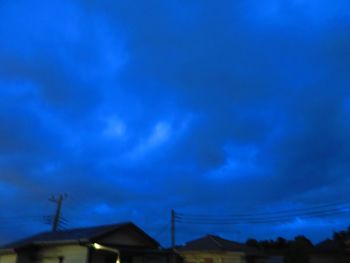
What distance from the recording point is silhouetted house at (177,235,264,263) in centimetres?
3434

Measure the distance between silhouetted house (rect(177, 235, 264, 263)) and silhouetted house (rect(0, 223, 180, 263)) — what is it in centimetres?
736

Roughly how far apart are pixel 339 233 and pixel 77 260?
4942cm

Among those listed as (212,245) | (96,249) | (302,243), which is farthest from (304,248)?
(96,249)

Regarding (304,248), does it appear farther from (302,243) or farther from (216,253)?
(216,253)

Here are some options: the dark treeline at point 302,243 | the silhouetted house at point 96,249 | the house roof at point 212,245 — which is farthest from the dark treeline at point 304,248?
the silhouetted house at point 96,249

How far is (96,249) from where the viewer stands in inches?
1000

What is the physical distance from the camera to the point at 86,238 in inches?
964

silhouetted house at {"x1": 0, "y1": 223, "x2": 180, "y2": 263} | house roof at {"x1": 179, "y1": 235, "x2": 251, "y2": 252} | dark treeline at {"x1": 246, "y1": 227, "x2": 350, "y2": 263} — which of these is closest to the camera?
silhouetted house at {"x1": 0, "y1": 223, "x2": 180, "y2": 263}

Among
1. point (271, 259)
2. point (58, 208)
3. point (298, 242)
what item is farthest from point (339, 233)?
point (58, 208)

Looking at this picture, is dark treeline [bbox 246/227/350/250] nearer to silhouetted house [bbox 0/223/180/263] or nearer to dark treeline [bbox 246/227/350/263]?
dark treeline [bbox 246/227/350/263]

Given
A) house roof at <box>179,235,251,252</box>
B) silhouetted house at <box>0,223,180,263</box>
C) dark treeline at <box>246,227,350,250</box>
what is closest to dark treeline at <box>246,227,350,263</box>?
dark treeline at <box>246,227,350,250</box>

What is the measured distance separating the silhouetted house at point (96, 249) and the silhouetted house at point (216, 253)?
7.36 meters

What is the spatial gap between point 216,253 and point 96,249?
1315 cm

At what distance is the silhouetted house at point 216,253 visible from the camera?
1352 inches
